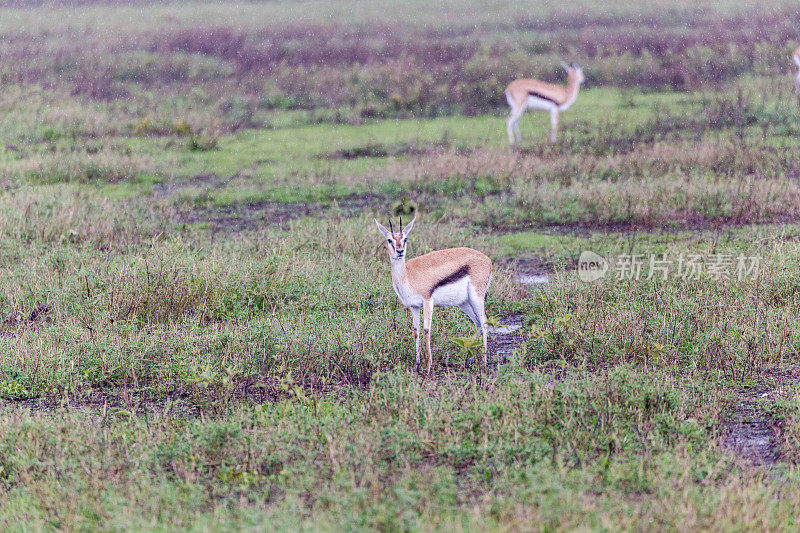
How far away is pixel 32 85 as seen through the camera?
2089cm

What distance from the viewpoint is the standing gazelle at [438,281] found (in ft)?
21.3

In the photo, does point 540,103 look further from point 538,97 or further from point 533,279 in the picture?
point 533,279

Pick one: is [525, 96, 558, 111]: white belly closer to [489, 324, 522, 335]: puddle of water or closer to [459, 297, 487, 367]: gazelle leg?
[489, 324, 522, 335]: puddle of water

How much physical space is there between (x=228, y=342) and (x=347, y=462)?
2.36 meters

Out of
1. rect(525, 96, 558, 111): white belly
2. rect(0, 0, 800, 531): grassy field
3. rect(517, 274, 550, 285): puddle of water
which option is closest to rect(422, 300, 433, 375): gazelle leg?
rect(0, 0, 800, 531): grassy field

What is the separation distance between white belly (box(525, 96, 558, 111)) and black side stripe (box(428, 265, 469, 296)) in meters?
11.4

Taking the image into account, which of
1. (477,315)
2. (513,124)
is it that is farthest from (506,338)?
(513,124)

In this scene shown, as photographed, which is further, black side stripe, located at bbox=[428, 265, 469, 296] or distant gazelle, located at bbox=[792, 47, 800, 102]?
distant gazelle, located at bbox=[792, 47, 800, 102]

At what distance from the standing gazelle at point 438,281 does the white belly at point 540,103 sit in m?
11.2

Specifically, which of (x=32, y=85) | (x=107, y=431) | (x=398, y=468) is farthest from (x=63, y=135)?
(x=398, y=468)

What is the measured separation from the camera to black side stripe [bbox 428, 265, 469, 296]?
6.57 meters

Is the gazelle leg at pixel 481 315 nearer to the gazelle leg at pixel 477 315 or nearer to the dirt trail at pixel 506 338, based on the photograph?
the gazelle leg at pixel 477 315

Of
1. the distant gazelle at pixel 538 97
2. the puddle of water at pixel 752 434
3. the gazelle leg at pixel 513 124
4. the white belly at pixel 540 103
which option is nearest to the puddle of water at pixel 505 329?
the puddle of water at pixel 752 434

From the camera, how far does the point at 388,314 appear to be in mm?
7867
